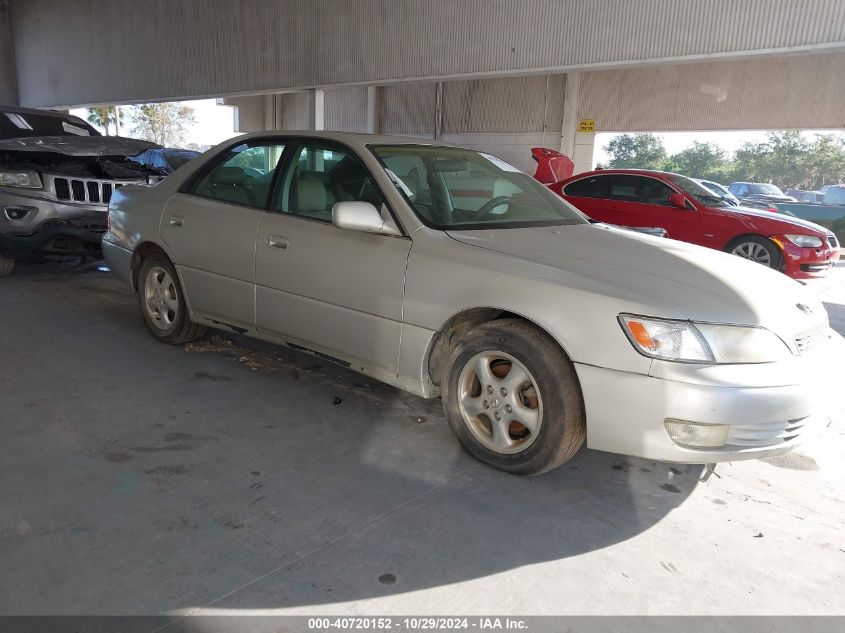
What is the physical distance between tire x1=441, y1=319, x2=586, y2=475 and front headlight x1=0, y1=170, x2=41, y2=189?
510cm

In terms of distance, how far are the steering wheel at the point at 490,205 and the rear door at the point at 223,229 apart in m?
1.29

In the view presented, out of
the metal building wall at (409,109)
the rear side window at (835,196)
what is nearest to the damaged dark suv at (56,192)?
the metal building wall at (409,109)

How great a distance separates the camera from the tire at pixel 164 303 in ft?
14.0

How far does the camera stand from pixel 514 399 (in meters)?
2.73

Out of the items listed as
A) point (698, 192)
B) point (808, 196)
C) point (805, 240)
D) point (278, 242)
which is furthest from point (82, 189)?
point (808, 196)

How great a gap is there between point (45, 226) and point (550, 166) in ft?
28.4

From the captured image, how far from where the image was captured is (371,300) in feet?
10.2

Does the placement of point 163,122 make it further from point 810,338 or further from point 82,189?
point 810,338

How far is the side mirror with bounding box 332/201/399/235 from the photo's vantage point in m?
2.97

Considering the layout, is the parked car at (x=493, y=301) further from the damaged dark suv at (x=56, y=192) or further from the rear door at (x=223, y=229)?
the damaged dark suv at (x=56, y=192)

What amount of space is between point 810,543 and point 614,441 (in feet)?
2.79

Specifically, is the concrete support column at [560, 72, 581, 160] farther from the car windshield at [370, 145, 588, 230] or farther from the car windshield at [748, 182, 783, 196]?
the car windshield at [370, 145, 588, 230]

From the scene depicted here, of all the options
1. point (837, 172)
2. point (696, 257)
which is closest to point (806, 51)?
point (696, 257)

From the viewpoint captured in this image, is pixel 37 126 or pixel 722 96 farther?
pixel 722 96
